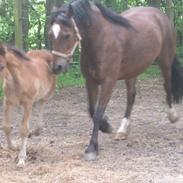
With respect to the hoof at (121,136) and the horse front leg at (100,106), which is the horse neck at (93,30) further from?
the hoof at (121,136)

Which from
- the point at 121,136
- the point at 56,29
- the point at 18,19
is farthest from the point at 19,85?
the point at 18,19

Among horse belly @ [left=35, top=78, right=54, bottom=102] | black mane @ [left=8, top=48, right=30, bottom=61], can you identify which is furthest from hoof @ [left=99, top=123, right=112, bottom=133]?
black mane @ [left=8, top=48, right=30, bottom=61]

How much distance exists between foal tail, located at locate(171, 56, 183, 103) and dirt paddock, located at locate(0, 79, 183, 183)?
372 millimetres

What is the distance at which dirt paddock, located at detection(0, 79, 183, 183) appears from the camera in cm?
513

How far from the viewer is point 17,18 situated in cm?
947

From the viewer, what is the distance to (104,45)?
619 cm

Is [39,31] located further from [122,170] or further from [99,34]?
[122,170]

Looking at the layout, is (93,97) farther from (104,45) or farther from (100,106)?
(104,45)

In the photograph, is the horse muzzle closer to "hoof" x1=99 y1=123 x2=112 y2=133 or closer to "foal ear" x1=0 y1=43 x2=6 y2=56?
"foal ear" x1=0 y1=43 x2=6 y2=56

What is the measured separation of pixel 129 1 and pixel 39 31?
9.19 ft

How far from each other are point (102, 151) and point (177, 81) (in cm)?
229

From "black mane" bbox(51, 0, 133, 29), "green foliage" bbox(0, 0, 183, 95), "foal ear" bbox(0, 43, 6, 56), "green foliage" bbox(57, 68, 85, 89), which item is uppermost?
"black mane" bbox(51, 0, 133, 29)

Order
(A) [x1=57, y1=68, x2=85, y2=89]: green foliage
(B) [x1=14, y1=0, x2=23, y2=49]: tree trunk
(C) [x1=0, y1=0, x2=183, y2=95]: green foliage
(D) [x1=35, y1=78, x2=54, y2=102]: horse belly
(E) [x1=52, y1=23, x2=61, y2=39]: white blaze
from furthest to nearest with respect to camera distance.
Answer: (C) [x1=0, y1=0, x2=183, y2=95]: green foliage → (A) [x1=57, y1=68, x2=85, y2=89]: green foliage → (B) [x1=14, y1=0, x2=23, y2=49]: tree trunk → (D) [x1=35, y1=78, x2=54, y2=102]: horse belly → (E) [x1=52, y1=23, x2=61, y2=39]: white blaze

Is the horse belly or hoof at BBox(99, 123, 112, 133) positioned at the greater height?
the horse belly
